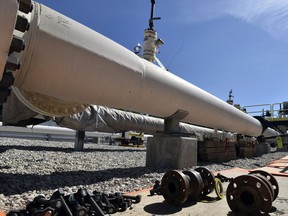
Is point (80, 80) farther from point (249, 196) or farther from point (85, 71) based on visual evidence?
point (249, 196)

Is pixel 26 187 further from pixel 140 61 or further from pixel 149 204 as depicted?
pixel 140 61

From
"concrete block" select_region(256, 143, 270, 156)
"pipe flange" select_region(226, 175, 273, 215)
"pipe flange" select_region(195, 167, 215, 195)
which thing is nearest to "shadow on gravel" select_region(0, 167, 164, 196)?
"pipe flange" select_region(195, 167, 215, 195)

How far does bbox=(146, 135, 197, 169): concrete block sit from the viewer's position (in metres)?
6.02

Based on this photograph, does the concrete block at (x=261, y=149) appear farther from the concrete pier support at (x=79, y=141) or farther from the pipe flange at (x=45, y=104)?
the pipe flange at (x=45, y=104)

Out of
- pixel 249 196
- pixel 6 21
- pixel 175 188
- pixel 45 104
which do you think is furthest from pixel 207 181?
pixel 6 21

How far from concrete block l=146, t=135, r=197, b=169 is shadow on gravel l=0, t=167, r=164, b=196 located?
3.33 ft

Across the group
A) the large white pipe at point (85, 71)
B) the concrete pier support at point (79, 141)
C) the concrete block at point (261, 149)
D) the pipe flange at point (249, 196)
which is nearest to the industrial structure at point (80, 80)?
the large white pipe at point (85, 71)

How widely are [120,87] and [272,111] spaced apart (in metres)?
18.5

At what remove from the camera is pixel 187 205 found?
3389mm

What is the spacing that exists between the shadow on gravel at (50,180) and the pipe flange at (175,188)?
1311 millimetres

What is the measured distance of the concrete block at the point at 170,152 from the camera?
19.7 feet

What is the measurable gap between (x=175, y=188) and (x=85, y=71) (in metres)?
1.95

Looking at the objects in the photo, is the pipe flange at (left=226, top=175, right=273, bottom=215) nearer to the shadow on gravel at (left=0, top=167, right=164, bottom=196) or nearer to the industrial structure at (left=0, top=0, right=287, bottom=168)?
the shadow on gravel at (left=0, top=167, right=164, bottom=196)

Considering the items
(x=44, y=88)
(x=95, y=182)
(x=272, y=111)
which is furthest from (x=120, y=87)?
(x=272, y=111)
